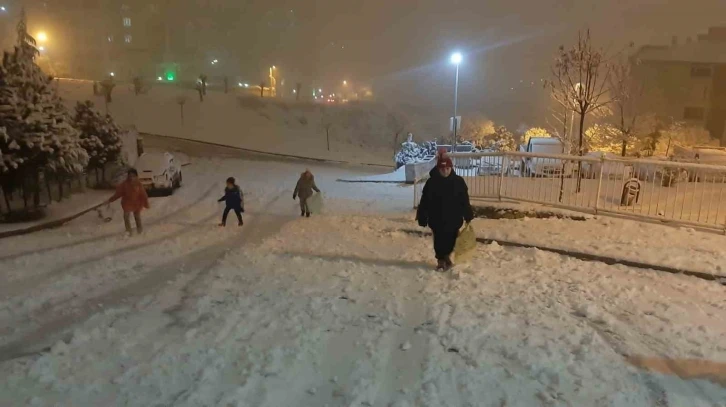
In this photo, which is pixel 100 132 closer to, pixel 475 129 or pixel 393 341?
pixel 393 341

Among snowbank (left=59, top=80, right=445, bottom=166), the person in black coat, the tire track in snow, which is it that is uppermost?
snowbank (left=59, top=80, right=445, bottom=166)

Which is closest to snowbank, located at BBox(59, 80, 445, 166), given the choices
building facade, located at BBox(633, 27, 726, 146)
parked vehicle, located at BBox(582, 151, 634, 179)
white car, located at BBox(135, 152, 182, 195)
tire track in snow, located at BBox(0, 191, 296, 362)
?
white car, located at BBox(135, 152, 182, 195)

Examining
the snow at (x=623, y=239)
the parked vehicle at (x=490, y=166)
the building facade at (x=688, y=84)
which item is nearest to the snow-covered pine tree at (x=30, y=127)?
the parked vehicle at (x=490, y=166)

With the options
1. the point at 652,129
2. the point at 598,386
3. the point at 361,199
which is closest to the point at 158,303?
the point at 598,386

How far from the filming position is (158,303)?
6.34 meters

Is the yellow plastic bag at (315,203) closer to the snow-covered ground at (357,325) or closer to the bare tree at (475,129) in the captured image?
the snow-covered ground at (357,325)

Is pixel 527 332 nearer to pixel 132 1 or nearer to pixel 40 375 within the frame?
pixel 40 375

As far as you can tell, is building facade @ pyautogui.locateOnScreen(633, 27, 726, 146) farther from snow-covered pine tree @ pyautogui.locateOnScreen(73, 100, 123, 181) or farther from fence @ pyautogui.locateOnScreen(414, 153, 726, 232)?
snow-covered pine tree @ pyautogui.locateOnScreen(73, 100, 123, 181)

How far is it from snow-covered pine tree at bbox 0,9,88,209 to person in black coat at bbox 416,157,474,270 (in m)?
10.4

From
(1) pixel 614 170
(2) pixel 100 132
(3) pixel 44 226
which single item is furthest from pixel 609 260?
(2) pixel 100 132

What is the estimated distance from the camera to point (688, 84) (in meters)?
42.4

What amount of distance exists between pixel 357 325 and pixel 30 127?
11451mm

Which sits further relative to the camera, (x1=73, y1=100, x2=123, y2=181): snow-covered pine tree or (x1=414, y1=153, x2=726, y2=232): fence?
(x1=73, y1=100, x2=123, y2=181): snow-covered pine tree

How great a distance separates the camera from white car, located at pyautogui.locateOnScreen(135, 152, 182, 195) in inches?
698
